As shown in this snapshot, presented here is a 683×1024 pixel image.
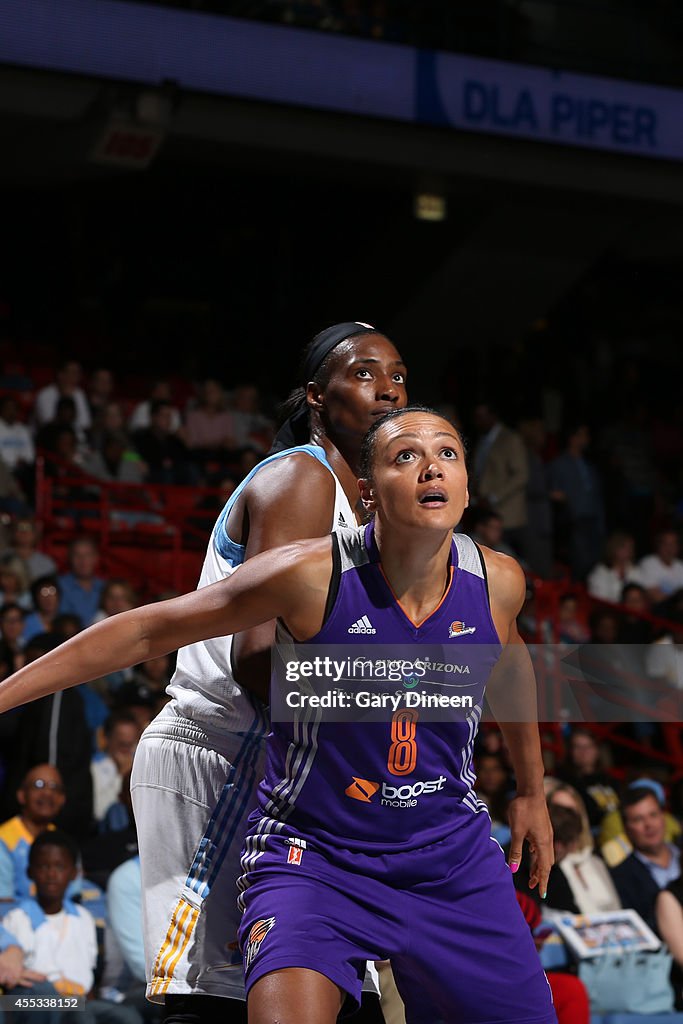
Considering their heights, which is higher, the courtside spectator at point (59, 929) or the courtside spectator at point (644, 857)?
the courtside spectator at point (644, 857)

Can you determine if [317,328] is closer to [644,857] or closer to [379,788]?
[644,857]

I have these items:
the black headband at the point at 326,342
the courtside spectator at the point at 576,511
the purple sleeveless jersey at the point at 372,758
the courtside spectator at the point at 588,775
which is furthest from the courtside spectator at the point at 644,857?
the purple sleeveless jersey at the point at 372,758

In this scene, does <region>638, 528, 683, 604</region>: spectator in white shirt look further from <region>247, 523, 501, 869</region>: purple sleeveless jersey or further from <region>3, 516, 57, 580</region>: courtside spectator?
<region>247, 523, 501, 869</region>: purple sleeveless jersey

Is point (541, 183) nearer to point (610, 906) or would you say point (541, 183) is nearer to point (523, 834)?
point (610, 906)

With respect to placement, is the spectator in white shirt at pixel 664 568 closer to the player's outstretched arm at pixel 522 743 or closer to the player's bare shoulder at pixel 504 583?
the player's outstretched arm at pixel 522 743

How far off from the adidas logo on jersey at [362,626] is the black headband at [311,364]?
866 millimetres

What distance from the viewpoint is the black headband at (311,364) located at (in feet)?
11.9

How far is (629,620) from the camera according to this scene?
9.99 meters

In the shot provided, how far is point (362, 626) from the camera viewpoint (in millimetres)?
2914

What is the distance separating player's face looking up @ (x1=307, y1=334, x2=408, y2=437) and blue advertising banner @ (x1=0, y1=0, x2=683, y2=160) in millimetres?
7068

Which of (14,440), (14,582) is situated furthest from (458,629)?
(14,440)

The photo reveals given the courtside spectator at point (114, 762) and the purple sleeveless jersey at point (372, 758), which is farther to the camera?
the courtside spectator at point (114, 762)

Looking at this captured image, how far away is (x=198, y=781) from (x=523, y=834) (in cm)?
76

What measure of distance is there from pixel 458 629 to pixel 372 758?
12.9 inches
